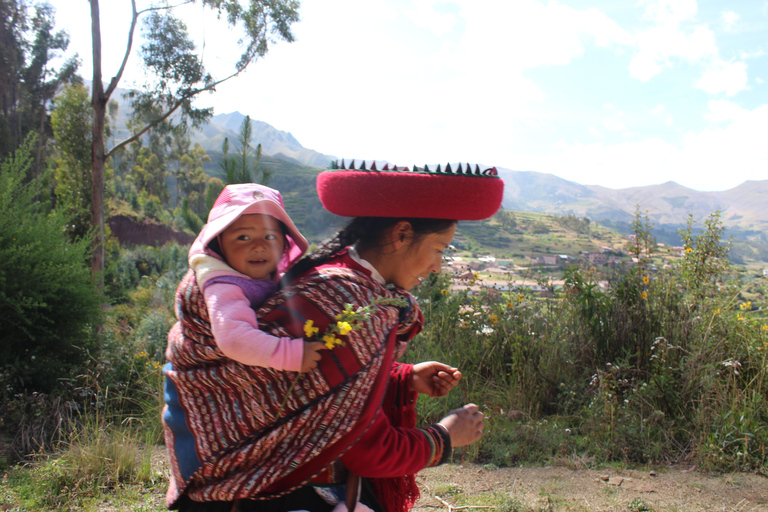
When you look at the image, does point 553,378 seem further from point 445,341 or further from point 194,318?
point 194,318

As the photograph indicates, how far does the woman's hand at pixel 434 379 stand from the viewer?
5.63ft

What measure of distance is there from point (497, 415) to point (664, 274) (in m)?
2.19

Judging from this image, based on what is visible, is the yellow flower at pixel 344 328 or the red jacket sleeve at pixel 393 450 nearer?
the yellow flower at pixel 344 328

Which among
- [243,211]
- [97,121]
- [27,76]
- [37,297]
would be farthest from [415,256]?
[27,76]

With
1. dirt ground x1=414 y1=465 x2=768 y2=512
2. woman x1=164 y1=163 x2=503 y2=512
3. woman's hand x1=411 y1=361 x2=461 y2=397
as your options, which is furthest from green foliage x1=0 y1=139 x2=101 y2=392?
woman's hand x1=411 y1=361 x2=461 y2=397

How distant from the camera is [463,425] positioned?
4.87 feet

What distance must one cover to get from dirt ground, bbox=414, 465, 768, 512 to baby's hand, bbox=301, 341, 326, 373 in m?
2.26

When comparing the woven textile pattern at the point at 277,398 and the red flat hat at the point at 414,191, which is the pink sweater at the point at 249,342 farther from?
the red flat hat at the point at 414,191

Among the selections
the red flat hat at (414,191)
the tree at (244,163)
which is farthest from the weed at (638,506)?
the tree at (244,163)

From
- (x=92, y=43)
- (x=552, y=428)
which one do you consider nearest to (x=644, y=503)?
(x=552, y=428)

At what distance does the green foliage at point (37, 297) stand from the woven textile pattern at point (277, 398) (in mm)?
3972

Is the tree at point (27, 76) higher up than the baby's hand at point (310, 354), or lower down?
higher up

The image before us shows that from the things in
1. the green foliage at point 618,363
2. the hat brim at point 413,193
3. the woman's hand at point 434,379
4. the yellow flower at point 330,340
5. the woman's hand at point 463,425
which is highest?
the hat brim at point 413,193

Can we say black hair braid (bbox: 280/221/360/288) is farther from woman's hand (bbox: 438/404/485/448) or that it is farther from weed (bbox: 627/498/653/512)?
weed (bbox: 627/498/653/512)
